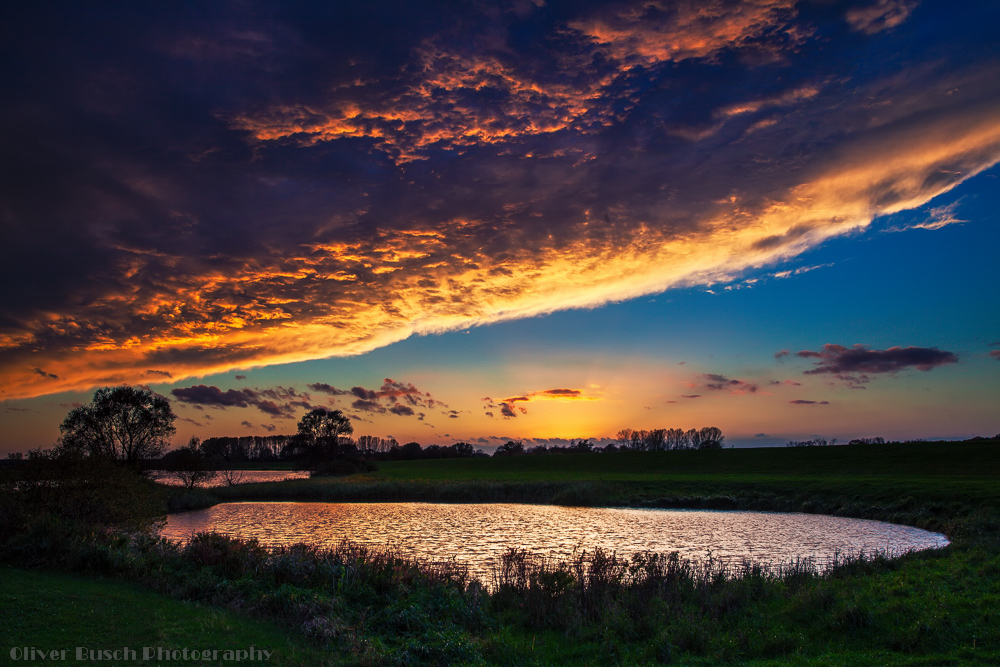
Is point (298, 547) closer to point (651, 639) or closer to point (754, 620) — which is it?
point (651, 639)

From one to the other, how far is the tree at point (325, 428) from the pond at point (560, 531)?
74.9 m

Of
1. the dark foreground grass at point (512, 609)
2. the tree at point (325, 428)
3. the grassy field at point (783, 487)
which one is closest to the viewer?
the dark foreground grass at point (512, 609)

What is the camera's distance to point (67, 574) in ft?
50.6

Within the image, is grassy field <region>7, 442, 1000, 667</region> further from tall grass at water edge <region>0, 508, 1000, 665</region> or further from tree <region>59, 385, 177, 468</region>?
tree <region>59, 385, 177, 468</region>

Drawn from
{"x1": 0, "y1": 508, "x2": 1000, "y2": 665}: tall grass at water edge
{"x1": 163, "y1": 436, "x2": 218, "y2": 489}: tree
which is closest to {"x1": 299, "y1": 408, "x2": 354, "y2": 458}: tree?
{"x1": 163, "y1": 436, "x2": 218, "y2": 489}: tree

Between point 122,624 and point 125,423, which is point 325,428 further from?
point 122,624

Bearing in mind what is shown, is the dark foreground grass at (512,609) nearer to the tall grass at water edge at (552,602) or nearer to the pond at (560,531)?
the tall grass at water edge at (552,602)

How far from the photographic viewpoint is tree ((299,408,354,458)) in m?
121

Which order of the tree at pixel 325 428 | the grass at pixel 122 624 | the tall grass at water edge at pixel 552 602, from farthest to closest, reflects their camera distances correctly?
the tree at pixel 325 428 → the tall grass at water edge at pixel 552 602 → the grass at pixel 122 624

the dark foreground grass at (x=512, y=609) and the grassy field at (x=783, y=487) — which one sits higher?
the dark foreground grass at (x=512, y=609)

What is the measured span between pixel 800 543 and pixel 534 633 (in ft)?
64.2

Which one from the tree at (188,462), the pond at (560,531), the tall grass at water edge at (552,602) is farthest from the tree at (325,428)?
the tall grass at water edge at (552,602)

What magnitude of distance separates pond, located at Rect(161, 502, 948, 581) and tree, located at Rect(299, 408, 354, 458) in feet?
246

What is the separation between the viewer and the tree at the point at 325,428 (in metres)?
121
